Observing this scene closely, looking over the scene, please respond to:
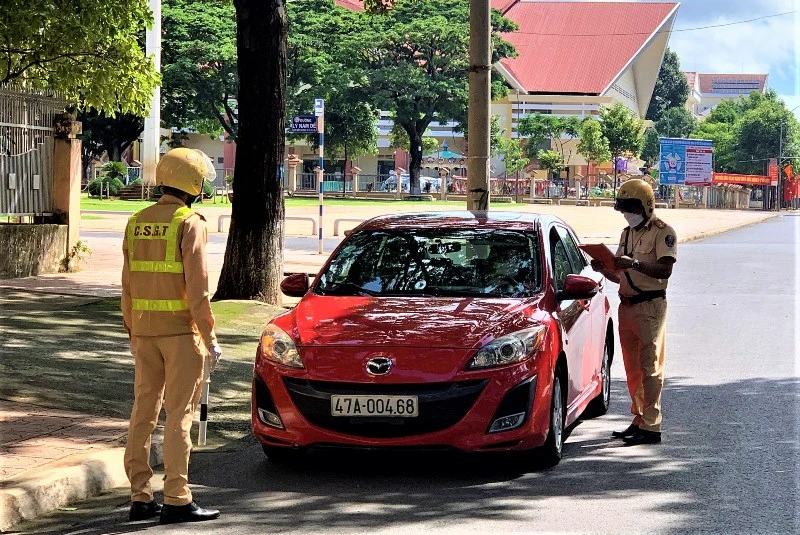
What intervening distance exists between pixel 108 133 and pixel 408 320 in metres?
59.6

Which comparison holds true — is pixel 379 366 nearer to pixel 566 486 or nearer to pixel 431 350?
pixel 431 350

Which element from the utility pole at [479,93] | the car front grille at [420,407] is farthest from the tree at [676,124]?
the car front grille at [420,407]

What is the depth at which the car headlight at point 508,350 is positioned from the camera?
7.13 meters

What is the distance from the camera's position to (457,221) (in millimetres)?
8805

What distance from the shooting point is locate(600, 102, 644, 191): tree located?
98.0 metres

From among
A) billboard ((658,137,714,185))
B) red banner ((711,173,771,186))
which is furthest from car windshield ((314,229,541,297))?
red banner ((711,173,771,186))

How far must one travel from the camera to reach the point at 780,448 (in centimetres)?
812

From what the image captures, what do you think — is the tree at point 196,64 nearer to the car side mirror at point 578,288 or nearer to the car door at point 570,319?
the car door at point 570,319

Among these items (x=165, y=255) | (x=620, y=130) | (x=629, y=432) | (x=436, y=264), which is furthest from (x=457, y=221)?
(x=620, y=130)

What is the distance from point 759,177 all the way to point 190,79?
57.5 meters

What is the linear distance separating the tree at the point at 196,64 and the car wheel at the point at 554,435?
57242mm

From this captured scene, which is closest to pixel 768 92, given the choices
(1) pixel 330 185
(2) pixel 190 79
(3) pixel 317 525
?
(1) pixel 330 185

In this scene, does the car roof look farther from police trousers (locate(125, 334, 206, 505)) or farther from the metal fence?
the metal fence

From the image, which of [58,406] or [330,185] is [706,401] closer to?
[58,406]
